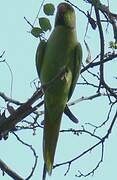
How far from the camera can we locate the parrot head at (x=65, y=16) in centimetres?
311

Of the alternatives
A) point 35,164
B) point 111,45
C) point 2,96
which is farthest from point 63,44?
point 35,164

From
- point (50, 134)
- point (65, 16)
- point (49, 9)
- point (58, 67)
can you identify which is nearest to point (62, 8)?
point (65, 16)

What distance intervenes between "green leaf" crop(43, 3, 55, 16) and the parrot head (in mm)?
699

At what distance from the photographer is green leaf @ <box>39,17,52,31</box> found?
2337mm

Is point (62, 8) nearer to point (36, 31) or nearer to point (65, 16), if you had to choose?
point (65, 16)

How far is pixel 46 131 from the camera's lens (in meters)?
2.91

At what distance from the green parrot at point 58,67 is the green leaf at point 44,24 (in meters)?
0.58

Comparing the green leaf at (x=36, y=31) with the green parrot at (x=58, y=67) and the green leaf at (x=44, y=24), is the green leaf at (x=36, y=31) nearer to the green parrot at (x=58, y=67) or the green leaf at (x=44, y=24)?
the green leaf at (x=44, y=24)

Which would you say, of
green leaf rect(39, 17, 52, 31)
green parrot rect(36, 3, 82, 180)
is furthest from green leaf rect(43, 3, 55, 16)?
green parrot rect(36, 3, 82, 180)

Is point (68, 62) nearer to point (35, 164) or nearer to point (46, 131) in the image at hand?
point (46, 131)

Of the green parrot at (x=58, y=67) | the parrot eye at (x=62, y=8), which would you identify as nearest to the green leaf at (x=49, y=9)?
the green parrot at (x=58, y=67)

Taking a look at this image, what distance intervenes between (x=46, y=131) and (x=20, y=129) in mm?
171

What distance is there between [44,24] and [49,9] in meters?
0.10

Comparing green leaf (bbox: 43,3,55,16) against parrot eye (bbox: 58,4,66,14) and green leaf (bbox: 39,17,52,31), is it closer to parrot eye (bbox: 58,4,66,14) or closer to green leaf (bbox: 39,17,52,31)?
green leaf (bbox: 39,17,52,31)
